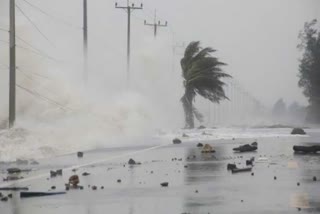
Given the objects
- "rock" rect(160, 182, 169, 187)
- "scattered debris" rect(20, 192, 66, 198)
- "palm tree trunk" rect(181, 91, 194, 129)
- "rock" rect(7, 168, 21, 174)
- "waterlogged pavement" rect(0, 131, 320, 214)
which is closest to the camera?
"waterlogged pavement" rect(0, 131, 320, 214)

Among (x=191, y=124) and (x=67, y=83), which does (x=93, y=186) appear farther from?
(x=191, y=124)

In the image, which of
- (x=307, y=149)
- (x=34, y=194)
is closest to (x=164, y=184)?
(x=34, y=194)

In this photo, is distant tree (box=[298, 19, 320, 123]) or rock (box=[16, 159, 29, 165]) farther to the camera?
distant tree (box=[298, 19, 320, 123])

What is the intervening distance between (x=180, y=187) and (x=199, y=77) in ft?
155

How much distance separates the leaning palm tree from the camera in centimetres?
6134

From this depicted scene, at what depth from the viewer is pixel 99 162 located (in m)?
21.8

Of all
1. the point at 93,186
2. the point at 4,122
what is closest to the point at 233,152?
the point at 93,186

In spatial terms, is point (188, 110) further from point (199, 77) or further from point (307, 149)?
point (307, 149)

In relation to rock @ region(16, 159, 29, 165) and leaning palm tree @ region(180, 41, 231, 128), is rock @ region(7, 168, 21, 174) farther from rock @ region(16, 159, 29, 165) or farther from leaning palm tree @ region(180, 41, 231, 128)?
leaning palm tree @ region(180, 41, 231, 128)

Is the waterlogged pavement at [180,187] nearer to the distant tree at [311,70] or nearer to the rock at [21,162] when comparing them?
the rock at [21,162]

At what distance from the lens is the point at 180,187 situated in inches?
555

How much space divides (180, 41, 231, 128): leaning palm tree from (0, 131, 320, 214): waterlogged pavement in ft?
129

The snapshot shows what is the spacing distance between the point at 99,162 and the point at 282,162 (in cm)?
525

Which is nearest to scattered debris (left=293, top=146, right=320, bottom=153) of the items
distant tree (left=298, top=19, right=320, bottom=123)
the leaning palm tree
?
the leaning palm tree
